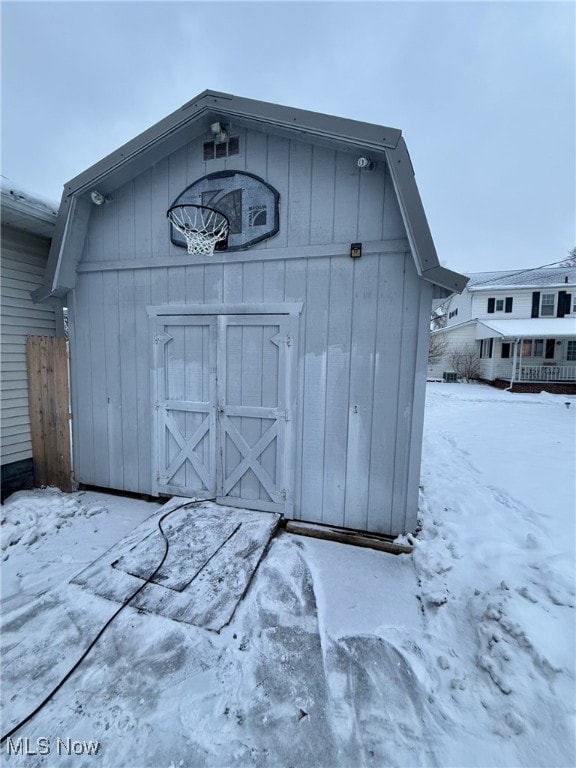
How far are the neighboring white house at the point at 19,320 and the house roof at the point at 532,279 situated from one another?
16.5 m

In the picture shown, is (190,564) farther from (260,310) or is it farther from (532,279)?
(532,279)

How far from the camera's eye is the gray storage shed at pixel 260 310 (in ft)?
9.66

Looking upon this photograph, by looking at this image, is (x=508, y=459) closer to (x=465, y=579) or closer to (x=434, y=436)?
(x=434, y=436)

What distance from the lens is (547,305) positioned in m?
16.1

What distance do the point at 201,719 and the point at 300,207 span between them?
12.7ft

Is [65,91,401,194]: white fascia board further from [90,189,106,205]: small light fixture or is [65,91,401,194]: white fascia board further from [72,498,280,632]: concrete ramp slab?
[72,498,280,632]: concrete ramp slab

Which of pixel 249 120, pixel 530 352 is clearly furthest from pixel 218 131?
pixel 530 352

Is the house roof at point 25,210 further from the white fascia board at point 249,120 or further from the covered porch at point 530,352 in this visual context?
the covered porch at point 530,352

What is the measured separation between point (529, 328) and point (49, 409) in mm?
18271

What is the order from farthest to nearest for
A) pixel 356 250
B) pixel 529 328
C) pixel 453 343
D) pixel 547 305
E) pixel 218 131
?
pixel 453 343, pixel 547 305, pixel 529 328, pixel 218 131, pixel 356 250

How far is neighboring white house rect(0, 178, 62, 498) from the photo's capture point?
376 cm

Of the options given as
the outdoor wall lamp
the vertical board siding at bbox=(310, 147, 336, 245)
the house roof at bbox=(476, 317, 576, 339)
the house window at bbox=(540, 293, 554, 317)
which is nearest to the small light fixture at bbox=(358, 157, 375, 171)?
the vertical board siding at bbox=(310, 147, 336, 245)

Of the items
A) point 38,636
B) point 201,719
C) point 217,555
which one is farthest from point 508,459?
point 38,636

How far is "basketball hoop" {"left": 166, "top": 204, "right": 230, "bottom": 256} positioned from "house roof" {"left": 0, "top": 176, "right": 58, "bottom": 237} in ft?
4.92
